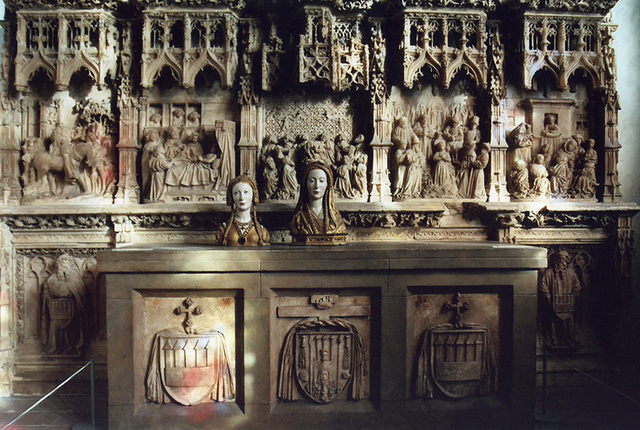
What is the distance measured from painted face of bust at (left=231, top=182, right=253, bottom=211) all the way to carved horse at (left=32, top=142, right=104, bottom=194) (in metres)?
2.37

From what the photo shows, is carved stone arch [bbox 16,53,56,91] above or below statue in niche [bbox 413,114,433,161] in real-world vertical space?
above

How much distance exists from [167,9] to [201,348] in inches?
186

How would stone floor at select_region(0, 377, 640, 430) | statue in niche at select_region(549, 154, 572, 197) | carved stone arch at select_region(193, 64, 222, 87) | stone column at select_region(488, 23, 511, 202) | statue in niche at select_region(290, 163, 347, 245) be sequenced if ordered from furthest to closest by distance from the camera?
statue in niche at select_region(549, 154, 572, 197) < stone column at select_region(488, 23, 511, 202) < carved stone arch at select_region(193, 64, 222, 87) < statue in niche at select_region(290, 163, 347, 245) < stone floor at select_region(0, 377, 640, 430)

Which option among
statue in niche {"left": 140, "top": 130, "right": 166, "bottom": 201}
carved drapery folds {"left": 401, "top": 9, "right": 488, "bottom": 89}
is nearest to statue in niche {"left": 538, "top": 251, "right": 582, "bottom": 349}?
carved drapery folds {"left": 401, "top": 9, "right": 488, "bottom": 89}

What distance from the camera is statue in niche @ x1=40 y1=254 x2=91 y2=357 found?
7035mm

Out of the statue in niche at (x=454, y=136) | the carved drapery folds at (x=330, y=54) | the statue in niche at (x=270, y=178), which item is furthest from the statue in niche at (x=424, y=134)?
the statue in niche at (x=270, y=178)

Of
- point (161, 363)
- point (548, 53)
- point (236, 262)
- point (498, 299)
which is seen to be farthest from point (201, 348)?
point (548, 53)

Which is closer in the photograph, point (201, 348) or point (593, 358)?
point (201, 348)

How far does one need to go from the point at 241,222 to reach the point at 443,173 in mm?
3113

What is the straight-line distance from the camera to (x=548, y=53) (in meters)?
7.11

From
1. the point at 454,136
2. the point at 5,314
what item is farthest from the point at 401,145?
the point at 5,314

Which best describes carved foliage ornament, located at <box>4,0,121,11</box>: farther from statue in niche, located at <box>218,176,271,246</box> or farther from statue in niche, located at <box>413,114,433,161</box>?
statue in niche, located at <box>413,114,433,161</box>

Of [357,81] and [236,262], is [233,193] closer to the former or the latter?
[236,262]

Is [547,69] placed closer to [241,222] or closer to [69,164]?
[241,222]
